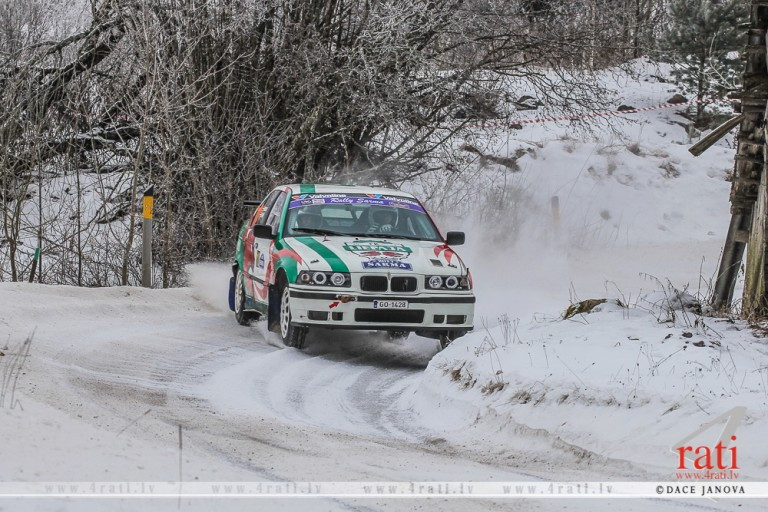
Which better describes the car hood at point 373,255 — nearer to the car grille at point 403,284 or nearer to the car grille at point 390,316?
the car grille at point 403,284

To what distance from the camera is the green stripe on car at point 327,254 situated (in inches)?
430

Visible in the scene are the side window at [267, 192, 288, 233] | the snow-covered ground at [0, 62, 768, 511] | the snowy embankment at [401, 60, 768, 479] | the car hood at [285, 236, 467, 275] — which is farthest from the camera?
the side window at [267, 192, 288, 233]

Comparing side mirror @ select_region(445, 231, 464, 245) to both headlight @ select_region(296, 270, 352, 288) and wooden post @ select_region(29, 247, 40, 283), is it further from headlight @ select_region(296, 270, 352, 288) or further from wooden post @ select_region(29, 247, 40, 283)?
wooden post @ select_region(29, 247, 40, 283)

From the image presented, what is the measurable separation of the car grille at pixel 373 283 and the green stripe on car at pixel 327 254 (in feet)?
0.65

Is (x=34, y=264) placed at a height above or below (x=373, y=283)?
below

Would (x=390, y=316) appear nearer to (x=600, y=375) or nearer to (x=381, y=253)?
(x=381, y=253)

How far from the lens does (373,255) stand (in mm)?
11172

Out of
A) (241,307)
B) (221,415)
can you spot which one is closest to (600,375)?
(221,415)

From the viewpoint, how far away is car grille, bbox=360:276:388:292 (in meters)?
10.9

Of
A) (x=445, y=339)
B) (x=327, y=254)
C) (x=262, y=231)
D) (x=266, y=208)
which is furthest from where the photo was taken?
(x=266, y=208)

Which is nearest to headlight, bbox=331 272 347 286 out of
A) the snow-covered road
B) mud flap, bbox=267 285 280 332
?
the snow-covered road

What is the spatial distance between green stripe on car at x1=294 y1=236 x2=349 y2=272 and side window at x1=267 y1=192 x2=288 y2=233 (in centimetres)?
91

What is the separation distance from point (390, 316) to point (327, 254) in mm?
877

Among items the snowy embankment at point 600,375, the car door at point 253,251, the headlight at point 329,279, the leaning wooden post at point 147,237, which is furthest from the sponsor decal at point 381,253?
the leaning wooden post at point 147,237
